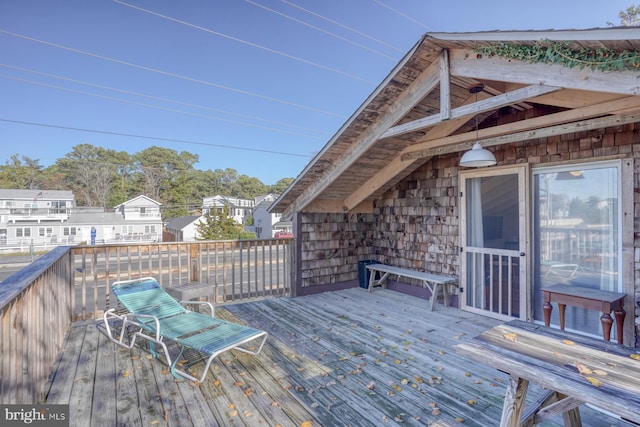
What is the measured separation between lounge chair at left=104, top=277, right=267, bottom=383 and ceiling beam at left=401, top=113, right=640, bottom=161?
3519mm

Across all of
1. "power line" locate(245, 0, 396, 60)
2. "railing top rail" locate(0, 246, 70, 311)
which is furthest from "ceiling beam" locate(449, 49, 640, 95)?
"power line" locate(245, 0, 396, 60)

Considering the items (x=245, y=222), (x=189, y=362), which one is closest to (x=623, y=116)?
(x=189, y=362)

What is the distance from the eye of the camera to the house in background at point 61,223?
86.5 feet

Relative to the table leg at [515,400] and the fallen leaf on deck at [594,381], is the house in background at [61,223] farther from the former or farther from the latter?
the fallen leaf on deck at [594,381]

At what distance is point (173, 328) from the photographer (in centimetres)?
315

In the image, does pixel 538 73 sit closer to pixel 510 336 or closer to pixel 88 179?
pixel 510 336

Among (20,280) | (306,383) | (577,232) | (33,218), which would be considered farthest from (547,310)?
(33,218)

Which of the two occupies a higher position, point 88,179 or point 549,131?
point 88,179

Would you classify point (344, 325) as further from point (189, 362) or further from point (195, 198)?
point (195, 198)

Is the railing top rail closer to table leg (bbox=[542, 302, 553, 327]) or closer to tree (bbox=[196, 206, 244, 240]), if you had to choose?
table leg (bbox=[542, 302, 553, 327])

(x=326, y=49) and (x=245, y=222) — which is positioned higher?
(x=326, y=49)

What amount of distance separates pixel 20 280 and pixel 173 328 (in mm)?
1339

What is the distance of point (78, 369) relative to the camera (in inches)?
118

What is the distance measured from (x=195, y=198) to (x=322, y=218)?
134 feet
